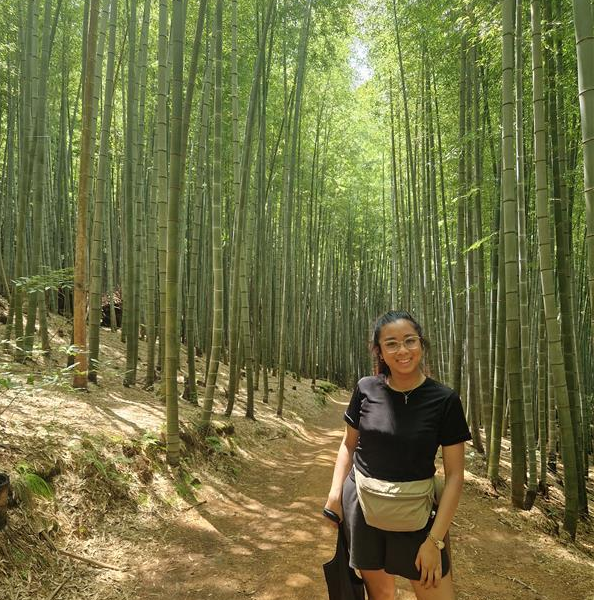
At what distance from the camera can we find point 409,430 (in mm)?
1302

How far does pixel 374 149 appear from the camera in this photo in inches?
414

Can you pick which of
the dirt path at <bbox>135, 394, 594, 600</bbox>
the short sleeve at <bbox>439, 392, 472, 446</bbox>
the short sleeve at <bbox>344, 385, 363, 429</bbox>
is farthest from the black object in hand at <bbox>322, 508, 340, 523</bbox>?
the dirt path at <bbox>135, 394, 594, 600</bbox>

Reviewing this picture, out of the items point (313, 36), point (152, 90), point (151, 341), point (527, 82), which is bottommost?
point (151, 341)

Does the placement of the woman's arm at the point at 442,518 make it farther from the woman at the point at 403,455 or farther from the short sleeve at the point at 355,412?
the short sleeve at the point at 355,412

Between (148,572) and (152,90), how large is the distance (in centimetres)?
606

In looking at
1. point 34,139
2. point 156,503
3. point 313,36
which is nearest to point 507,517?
point 156,503

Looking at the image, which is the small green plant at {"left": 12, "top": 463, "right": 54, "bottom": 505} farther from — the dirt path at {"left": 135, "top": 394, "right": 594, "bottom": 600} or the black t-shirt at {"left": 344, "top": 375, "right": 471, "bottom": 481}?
the black t-shirt at {"left": 344, "top": 375, "right": 471, "bottom": 481}

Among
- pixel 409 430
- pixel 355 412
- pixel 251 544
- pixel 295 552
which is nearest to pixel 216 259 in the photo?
pixel 251 544

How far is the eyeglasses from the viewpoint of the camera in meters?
1.36

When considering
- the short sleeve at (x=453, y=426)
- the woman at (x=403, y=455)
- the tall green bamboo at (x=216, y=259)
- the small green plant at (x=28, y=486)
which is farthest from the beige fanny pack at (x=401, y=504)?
the tall green bamboo at (x=216, y=259)

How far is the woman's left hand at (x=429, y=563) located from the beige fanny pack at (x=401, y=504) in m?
0.06

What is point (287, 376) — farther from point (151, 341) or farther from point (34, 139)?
point (34, 139)

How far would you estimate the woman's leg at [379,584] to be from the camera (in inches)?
53.6

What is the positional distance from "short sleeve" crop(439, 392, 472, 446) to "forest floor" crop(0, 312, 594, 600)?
1373mm
